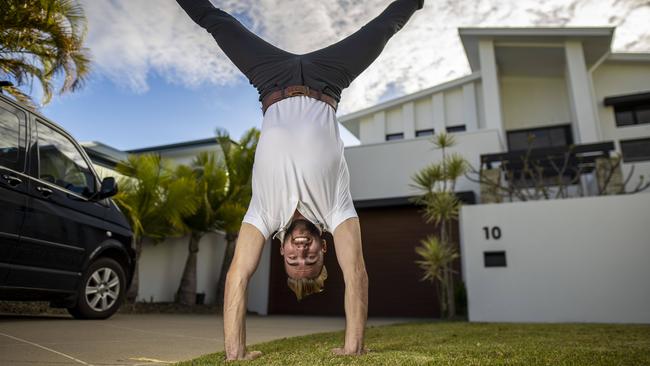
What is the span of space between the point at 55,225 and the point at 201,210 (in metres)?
5.45

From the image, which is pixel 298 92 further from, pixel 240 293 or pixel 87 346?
pixel 87 346

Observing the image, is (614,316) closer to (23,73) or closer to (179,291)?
(179,291)

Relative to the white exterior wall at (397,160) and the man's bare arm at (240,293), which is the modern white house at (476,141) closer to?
the white exterior wall at (397,160)

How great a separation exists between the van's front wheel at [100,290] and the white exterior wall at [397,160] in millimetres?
7363

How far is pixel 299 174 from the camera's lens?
92.8 inches

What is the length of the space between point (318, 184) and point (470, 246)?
21.6 feet

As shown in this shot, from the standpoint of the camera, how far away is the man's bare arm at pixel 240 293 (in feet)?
7.39

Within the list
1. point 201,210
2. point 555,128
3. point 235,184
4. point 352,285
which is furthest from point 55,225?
point 555,128

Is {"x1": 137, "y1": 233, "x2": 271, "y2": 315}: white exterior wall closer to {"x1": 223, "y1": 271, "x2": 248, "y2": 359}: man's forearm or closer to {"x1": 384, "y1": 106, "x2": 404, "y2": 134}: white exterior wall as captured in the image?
{"x1": 384, "y1": 106, "x2": 404, "y2": 134}: white exterior wall

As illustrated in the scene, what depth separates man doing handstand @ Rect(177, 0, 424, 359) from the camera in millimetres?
2316

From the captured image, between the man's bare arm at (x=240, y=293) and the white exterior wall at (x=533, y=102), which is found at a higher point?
the white exterior wall at (x=533, y=102)

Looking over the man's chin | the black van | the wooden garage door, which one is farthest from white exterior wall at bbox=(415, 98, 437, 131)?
the man's chin

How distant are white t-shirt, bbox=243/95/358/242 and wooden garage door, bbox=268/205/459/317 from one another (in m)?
8.45

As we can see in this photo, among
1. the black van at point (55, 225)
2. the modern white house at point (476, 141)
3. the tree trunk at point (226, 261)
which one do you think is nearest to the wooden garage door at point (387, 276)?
the modern white house at point (476, 141)
